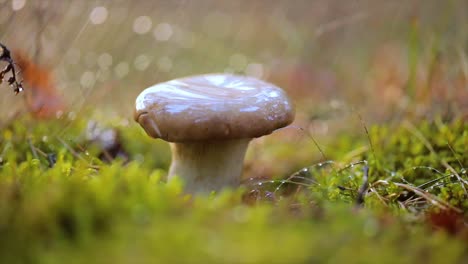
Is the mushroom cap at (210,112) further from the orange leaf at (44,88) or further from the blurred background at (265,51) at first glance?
the orange leaf at (44,88)

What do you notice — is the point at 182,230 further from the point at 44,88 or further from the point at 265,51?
the point at 265,51

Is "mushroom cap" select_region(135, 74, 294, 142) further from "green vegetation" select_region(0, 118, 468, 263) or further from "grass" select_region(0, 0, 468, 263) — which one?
"green vegetation" select_region(0, 118, 468, 263)

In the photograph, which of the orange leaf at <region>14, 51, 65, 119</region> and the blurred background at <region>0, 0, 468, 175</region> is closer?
the blurred background at <region>0, 0, 468, 175</region>

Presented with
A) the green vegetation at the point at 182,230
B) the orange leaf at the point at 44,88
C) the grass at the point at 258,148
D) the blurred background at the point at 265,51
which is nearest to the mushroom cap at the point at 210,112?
the grass at the point at 258,148

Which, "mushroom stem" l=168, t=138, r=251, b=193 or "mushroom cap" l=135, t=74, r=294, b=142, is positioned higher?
"mushroom cap" l=135, t=74, r=294, b=142

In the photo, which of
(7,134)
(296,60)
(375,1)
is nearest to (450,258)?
(7,134)

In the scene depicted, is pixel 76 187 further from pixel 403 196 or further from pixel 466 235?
pixel 403 196

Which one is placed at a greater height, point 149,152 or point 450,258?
point 450,258

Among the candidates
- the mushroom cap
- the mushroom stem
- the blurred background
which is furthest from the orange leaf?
the mushroom cap
